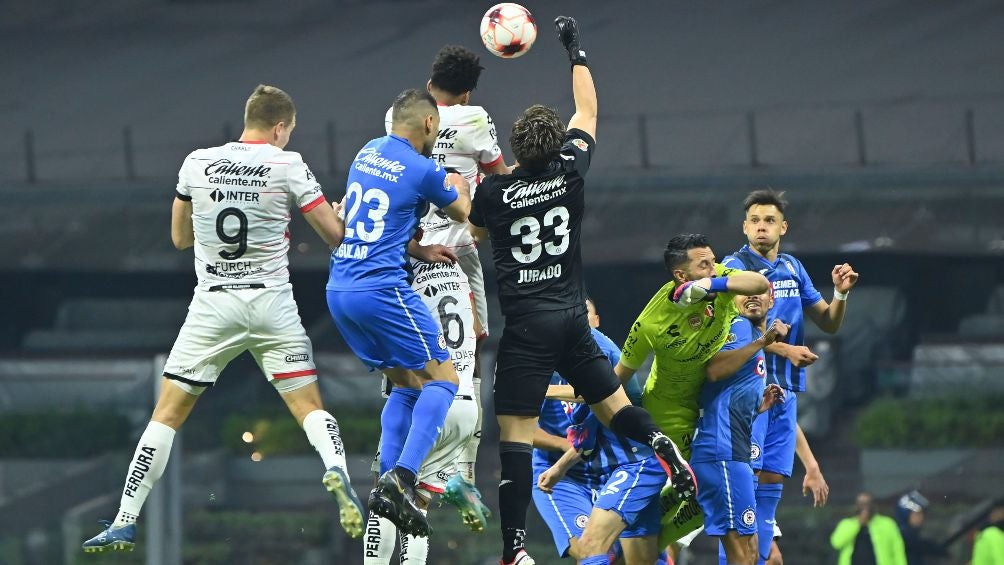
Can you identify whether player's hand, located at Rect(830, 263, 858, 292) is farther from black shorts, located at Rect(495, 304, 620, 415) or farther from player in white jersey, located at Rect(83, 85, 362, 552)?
player in white jersey, located at Rect(83, 85, 362, 552)

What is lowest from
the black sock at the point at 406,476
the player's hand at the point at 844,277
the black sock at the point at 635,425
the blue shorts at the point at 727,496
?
the blue shorts at the point at 727,496

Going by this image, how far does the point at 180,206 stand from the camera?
22.3 feet

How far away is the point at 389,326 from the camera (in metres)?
6.46

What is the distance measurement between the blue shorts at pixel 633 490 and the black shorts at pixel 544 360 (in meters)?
1.14

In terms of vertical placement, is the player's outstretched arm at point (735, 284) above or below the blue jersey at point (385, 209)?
below

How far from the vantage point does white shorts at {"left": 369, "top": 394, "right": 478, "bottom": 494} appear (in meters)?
7.00

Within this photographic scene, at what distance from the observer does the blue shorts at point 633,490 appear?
25.8 feet

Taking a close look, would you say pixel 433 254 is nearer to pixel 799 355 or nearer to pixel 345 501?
pixel 345 501

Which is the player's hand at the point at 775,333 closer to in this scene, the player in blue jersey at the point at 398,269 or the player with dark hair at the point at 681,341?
A: the player with dark hair at the point at 681,341

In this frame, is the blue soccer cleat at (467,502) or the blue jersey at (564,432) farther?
the blue jersey at (564,432)

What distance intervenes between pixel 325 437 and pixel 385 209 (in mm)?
1201

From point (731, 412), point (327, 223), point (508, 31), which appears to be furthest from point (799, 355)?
point (327, 223)

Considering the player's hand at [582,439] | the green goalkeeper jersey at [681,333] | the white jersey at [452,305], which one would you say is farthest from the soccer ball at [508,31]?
the player's hand at [582,439]

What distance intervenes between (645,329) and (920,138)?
13.7 metres
